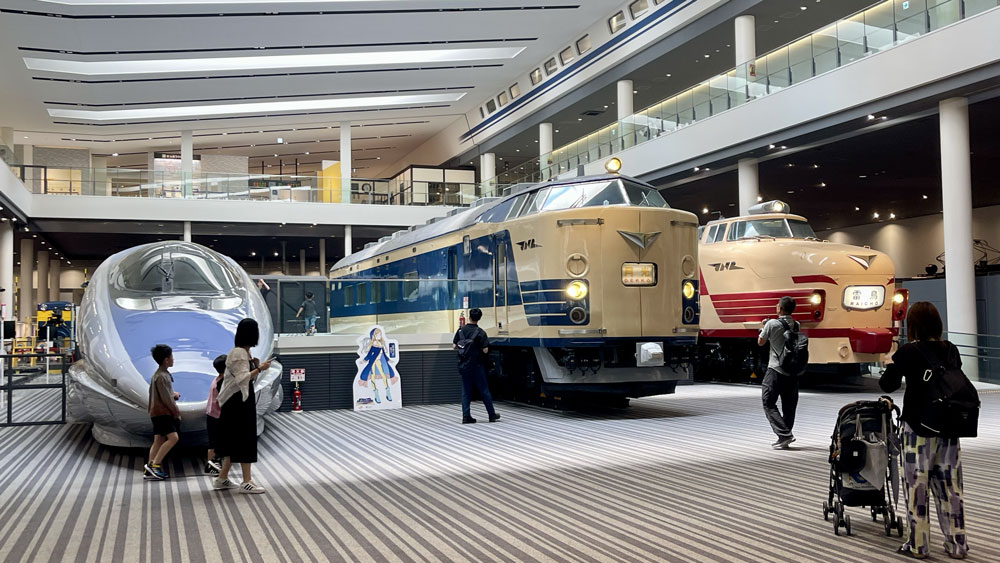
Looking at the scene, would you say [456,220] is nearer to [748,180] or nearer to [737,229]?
[737,229]

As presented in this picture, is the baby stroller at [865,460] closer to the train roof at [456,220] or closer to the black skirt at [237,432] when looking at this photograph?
the black skirt at [237,432]

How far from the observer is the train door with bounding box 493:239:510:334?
12.3 m

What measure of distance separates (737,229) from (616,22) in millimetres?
13097

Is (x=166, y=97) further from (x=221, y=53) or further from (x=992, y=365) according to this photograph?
(x=992, y=365)

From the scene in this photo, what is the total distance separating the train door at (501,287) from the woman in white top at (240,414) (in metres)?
5.69

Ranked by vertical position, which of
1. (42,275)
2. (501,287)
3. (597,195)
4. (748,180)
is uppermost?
(748,180)

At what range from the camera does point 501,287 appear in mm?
12484

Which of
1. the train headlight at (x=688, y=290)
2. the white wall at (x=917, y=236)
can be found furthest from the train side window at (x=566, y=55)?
the train headlight at (x=688, y=290)

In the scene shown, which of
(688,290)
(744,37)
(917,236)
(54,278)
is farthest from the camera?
(54,278)

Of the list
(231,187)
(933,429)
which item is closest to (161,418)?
(933,429)

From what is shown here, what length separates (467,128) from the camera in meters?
37.9

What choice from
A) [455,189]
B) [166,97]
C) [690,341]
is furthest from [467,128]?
[690,341]

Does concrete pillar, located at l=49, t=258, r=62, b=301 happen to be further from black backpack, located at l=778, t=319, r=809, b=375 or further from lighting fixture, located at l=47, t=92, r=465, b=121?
black backpack, located at l=778, t=319, r=809, b=375

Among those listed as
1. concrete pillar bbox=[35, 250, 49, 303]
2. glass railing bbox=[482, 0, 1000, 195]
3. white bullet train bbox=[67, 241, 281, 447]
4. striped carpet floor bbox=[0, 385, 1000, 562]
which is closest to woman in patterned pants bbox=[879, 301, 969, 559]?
striped carpet floor bbox=[0, 385, 1000, 562]
